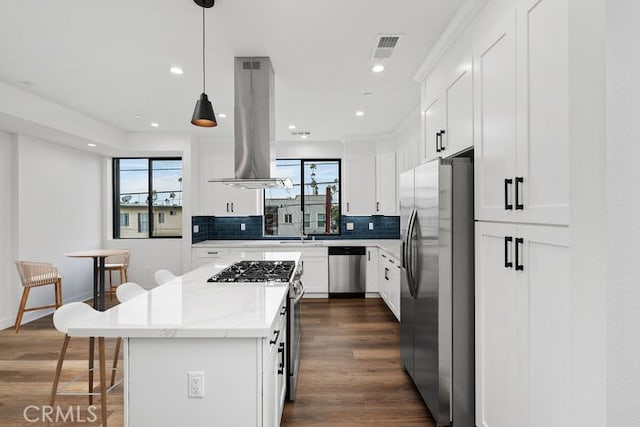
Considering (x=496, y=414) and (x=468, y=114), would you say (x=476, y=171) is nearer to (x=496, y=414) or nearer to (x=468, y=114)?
(x=468, y=114)

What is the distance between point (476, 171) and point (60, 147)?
222 inches

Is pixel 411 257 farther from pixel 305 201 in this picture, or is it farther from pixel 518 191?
pixel 305 201

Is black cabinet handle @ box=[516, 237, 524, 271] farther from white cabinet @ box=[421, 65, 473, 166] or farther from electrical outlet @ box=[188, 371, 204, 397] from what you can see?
electrical outlet @ box=[188, 371, 204, 397]

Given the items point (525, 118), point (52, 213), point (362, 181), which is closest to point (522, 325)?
point (525, 118)

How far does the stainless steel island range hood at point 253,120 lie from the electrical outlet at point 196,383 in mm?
1670

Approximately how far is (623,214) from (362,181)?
5269 millimetres

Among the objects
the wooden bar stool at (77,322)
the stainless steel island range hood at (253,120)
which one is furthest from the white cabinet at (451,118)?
the wooden bar stool at (77,322)

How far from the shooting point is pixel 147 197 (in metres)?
6.26

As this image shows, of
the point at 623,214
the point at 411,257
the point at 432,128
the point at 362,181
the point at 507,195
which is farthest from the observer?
Answer: the point at 362,181

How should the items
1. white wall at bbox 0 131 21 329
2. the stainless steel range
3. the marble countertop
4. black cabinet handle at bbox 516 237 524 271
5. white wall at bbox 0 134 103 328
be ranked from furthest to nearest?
white wall at bbox 0 134 103 328 → white wall at bbox 0 131 21 329 → the stainless steel range → black cabinet handle at bbox 516 237 524 271 → the marble countertop

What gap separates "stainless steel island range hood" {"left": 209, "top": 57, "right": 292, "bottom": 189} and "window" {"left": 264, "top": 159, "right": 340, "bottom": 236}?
343 centimetres

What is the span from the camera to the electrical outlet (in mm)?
1550

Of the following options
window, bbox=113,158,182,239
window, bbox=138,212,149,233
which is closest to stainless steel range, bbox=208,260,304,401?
window, bbox=113,158,182,239

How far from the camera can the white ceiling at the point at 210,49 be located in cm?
222
